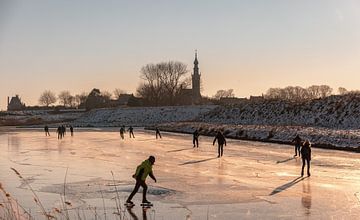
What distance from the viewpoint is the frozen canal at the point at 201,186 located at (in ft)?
38.4

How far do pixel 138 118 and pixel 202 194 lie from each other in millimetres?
85375

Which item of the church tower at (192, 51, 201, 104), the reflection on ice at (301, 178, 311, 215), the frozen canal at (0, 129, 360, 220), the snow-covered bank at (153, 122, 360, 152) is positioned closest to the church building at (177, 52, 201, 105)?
the church tower at (192, 51, 201, 104)

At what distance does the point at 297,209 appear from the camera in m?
12.1

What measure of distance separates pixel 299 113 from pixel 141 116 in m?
44.7

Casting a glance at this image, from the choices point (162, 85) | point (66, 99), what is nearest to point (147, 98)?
point (162, 85)

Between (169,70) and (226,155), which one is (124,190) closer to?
(226,155)

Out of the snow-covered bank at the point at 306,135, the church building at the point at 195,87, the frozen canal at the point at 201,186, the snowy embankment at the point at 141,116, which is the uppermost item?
the church building at the point at 195,87

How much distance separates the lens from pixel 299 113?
6112cm

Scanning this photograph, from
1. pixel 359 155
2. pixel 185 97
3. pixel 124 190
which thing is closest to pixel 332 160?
pixel 359 155

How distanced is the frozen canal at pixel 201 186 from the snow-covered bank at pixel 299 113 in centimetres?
2645

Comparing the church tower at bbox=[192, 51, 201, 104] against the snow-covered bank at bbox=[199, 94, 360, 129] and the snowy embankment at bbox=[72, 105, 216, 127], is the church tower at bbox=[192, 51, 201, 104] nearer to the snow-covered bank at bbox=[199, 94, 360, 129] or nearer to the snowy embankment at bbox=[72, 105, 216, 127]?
the snowy embankment at bbox=[72, 105, 216, 127]

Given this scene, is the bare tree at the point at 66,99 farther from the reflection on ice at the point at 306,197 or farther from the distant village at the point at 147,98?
the reflection on ice at the point at 306,197

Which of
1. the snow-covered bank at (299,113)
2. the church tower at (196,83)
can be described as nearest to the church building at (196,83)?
the church tower at (196,83)

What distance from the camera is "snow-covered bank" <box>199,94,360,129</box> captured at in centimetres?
5162
